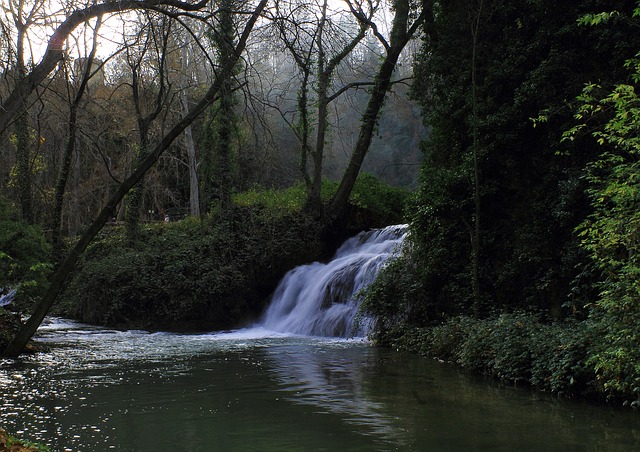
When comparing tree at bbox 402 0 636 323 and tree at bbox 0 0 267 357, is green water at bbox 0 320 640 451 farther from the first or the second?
tree at bbox 402 0 636 323

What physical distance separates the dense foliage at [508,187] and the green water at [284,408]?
4.65ft

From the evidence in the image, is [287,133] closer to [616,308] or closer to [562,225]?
[562,225]

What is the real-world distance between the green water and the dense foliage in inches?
55.8

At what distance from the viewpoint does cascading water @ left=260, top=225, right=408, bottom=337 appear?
16219 millimetres

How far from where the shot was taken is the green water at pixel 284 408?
246 inches

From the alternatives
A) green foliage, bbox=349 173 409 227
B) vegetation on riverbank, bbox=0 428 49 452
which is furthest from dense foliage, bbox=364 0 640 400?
vegetation on riverbank, bbox=0 428 49 452

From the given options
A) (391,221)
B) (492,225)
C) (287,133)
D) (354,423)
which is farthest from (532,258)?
(287,133)

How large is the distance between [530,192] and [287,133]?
89.1 feet

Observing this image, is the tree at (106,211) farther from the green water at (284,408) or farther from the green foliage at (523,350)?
the green foliage at (523,350)

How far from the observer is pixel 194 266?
811 inches

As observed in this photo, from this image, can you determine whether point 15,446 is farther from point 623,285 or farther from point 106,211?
point 623,285

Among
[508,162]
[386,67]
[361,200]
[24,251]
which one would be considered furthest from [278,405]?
[361,200]

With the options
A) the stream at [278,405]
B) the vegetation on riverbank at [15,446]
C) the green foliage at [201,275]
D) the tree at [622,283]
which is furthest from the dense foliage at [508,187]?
the vegetation on riverbank at [15,446]

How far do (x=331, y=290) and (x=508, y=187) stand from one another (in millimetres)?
5628
